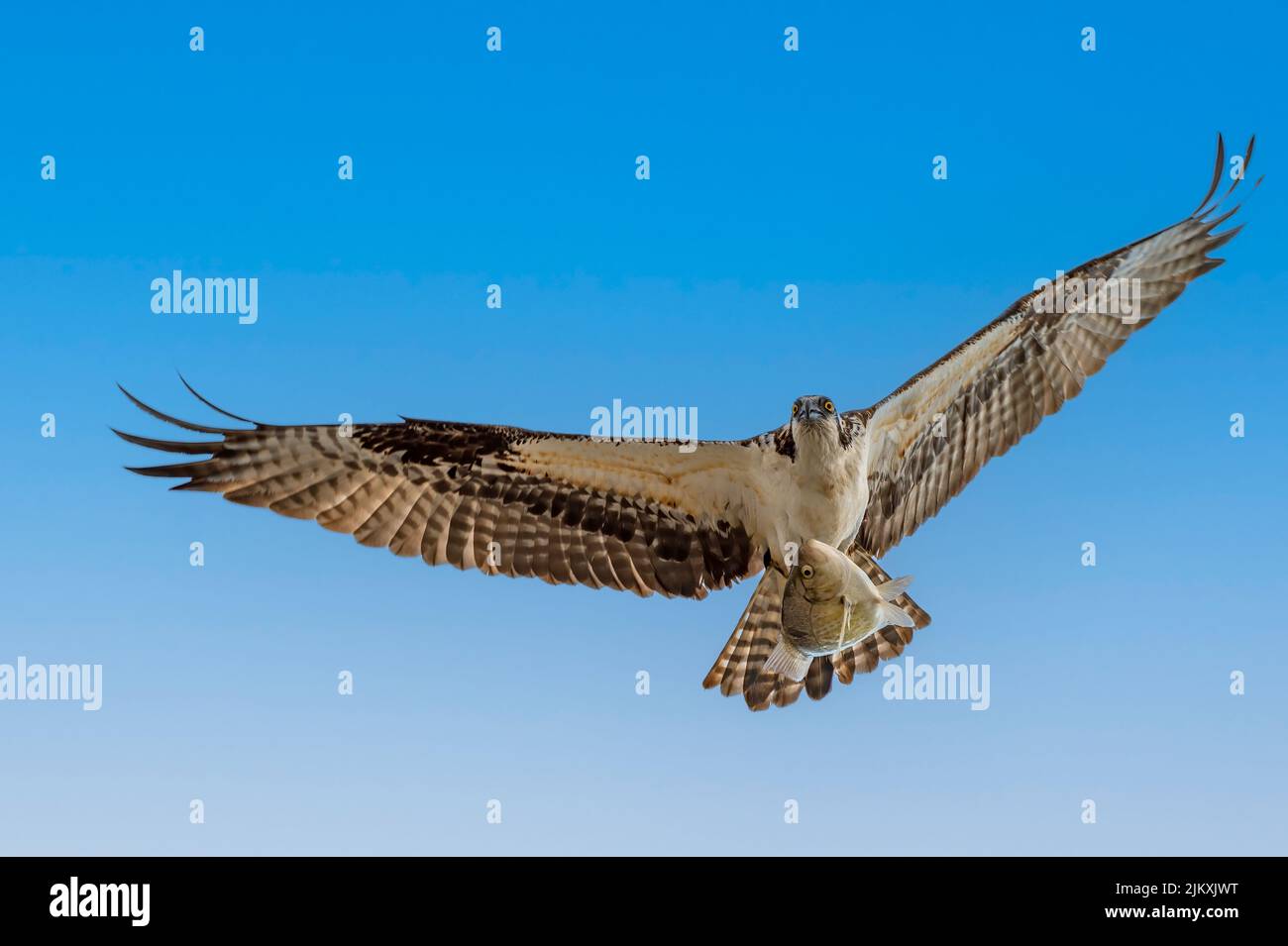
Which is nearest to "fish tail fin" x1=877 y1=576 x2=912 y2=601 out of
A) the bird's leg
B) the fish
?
the fish

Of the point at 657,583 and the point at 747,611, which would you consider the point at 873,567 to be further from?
the point at 657,583

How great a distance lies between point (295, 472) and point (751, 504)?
12.0ft

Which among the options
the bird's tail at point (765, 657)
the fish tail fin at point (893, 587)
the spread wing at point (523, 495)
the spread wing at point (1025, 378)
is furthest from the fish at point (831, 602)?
the spread wing at point (1025, 378)

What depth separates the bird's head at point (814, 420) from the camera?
814cm

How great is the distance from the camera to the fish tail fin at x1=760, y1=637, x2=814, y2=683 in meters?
8.27

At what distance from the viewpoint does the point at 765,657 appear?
29.6ft

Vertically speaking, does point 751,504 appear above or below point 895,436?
below

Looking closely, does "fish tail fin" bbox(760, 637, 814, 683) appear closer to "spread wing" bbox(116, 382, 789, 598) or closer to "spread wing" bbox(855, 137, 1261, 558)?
"spread wing" bbox(116, 382, 789, 598)

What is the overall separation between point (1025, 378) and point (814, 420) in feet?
8.35

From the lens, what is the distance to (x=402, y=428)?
29.6ft

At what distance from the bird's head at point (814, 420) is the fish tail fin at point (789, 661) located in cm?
151

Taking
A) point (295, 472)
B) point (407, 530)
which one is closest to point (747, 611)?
point (407, 530)

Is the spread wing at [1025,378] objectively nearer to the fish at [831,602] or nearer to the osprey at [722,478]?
the osprey at [722,478]

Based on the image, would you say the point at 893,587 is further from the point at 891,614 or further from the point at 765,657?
the point at 765,657
